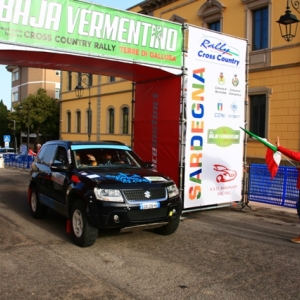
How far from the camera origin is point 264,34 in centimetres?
2061

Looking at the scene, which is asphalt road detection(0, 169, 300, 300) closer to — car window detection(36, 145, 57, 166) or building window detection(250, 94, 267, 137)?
car window detection(36, 145, 57, 166)

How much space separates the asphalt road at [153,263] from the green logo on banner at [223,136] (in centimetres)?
216

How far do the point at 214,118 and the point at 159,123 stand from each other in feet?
4.69

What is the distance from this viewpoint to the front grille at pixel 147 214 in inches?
241

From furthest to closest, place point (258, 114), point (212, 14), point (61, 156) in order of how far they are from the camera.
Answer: point (212, 14) < point (258, 114) < point (61, 156)

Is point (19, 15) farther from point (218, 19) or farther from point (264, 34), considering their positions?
point (218, 19)

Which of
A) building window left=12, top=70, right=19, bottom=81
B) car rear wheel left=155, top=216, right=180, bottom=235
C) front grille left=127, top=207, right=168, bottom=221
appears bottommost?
car rear wheel left=155, top=216, right=180, bottom=235

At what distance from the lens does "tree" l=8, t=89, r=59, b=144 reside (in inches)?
1793

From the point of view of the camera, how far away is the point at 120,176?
650 cm

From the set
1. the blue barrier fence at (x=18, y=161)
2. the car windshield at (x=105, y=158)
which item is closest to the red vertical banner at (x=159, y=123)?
the car windshield at (x=105, y=158)

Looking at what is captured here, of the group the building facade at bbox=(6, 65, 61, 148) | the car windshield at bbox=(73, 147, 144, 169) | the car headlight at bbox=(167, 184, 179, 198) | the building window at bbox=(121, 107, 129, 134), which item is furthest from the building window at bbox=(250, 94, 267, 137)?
the building facade at bbox=(6, 65, 61, 148)

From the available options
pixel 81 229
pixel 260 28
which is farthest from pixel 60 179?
pixel 260 28

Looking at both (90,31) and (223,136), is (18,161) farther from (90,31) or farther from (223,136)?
(90,31)

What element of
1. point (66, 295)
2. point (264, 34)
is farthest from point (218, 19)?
point (66, 295)
